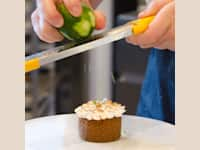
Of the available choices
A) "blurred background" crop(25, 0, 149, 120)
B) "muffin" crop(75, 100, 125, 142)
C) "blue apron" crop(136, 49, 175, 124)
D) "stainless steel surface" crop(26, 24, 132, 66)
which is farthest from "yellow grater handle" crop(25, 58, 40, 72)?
"blurred background" crop(25, 0, 149, 120)

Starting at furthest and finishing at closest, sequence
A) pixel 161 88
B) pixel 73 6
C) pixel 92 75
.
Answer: pixel 92 75, pixel 161 88, pixel 73 6

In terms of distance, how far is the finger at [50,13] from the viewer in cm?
60

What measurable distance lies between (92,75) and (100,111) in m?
1.32

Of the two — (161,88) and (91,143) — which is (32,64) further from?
(161,88)

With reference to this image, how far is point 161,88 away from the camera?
0.88 m

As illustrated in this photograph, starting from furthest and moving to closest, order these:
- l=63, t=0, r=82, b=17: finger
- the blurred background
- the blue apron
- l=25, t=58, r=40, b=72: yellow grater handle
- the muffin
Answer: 1. the blurred background
2. the blue apron
3. the muffin
4. l=63, t=0, r=82, b=17: finger
5. l=25, t=58, r=40, b=72: yellow grater handle

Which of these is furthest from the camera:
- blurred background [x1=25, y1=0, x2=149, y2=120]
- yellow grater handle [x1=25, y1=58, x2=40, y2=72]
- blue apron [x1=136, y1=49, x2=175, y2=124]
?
blurred background [x1=25, y1=0, x2=149, y2=120]

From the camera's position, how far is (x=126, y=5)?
6.63 feet

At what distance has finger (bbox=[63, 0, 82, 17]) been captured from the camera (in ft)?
1.93

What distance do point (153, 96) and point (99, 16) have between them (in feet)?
0.96

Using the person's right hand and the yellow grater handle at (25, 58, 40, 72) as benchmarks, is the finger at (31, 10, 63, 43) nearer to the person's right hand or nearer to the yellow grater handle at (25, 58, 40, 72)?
the person's right hand

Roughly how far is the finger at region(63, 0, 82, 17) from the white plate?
0.20 m

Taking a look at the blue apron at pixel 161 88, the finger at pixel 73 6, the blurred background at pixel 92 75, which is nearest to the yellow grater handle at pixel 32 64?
the finger at pixel 73 6

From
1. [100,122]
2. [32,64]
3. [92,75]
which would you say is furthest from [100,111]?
[92,75]
